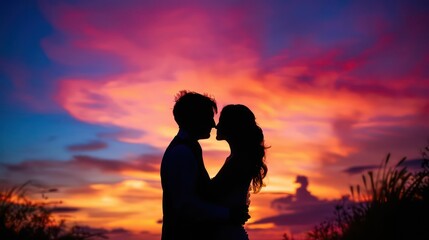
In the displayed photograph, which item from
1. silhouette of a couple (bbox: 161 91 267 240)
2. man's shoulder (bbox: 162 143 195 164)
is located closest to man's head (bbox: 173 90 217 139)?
silhouette of a couple (bbox: 161 91 267 240)

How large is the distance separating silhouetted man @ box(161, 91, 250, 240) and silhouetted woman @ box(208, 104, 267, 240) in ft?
0.62

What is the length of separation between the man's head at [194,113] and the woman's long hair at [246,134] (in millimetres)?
634

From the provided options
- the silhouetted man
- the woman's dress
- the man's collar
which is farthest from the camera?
the woman's dress

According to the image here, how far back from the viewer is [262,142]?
25.2ft

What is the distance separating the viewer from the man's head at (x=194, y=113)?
6.85 metres

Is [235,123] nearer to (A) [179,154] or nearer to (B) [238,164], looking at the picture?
(B) [238,164]

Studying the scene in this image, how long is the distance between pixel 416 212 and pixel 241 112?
14.3ft

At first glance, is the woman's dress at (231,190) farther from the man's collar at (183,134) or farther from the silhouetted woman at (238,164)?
the man's collar at (183,134)

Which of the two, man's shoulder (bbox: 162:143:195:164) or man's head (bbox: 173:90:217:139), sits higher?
man's head (bbox: 173:90:217:139)

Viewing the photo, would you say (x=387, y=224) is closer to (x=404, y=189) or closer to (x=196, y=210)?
(x=404, y=189)

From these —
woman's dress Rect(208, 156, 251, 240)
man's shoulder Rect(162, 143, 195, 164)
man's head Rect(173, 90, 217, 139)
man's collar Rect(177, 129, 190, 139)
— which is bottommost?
woman's dress Rect(208, 156, 251, 240)

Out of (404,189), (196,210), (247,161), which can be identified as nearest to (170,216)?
(196,210)

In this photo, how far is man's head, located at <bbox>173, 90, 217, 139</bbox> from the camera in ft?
22.5

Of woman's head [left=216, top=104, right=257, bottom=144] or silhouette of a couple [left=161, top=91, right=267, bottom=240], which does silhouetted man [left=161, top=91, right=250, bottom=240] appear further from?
woman's head [left=216, top=104, right=257, bottom=144]
